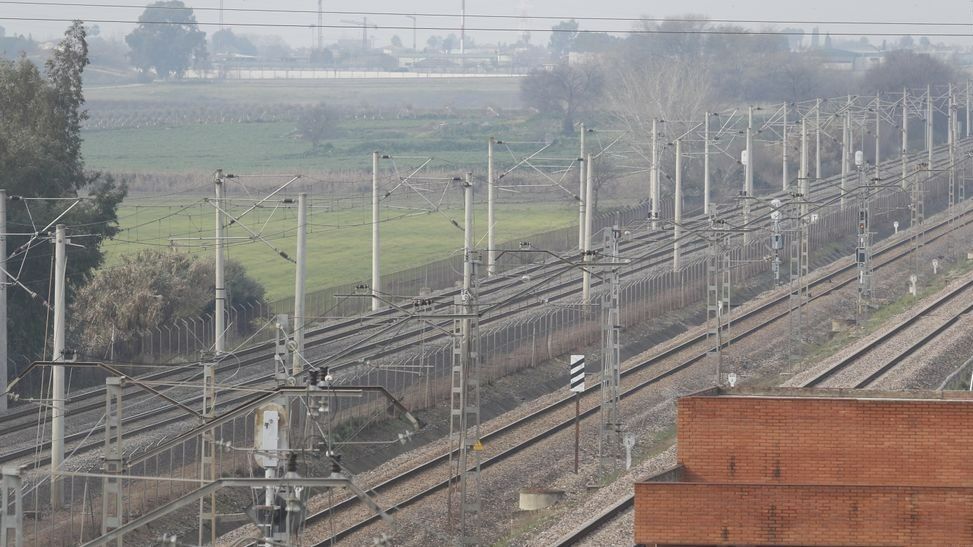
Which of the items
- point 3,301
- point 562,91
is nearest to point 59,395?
point 3,301

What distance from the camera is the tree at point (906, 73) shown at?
157750 millimetres

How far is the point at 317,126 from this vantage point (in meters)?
151

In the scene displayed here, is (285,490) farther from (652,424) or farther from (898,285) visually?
(898,285)

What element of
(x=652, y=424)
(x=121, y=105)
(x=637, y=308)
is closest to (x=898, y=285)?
(x=637, y=308)

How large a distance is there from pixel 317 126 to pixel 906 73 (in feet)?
199

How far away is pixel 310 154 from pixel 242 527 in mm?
105800

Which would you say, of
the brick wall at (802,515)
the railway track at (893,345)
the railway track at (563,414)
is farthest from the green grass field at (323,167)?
the brick wall at (802,515)

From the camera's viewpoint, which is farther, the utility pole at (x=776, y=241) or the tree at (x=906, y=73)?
the tree at (x=906, y=73)

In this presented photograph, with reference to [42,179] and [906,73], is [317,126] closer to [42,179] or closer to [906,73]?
[906,73]

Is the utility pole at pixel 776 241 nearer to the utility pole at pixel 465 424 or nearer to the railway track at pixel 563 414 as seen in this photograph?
the railway track at pixel 563 414

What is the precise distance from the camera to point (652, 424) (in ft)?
141

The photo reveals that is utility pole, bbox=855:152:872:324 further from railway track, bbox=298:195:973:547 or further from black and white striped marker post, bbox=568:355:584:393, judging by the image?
black and white striped marker post, bbox=568:355:584:393

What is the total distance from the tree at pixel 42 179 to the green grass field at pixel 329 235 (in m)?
13.4

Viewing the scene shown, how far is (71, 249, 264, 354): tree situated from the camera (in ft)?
167
